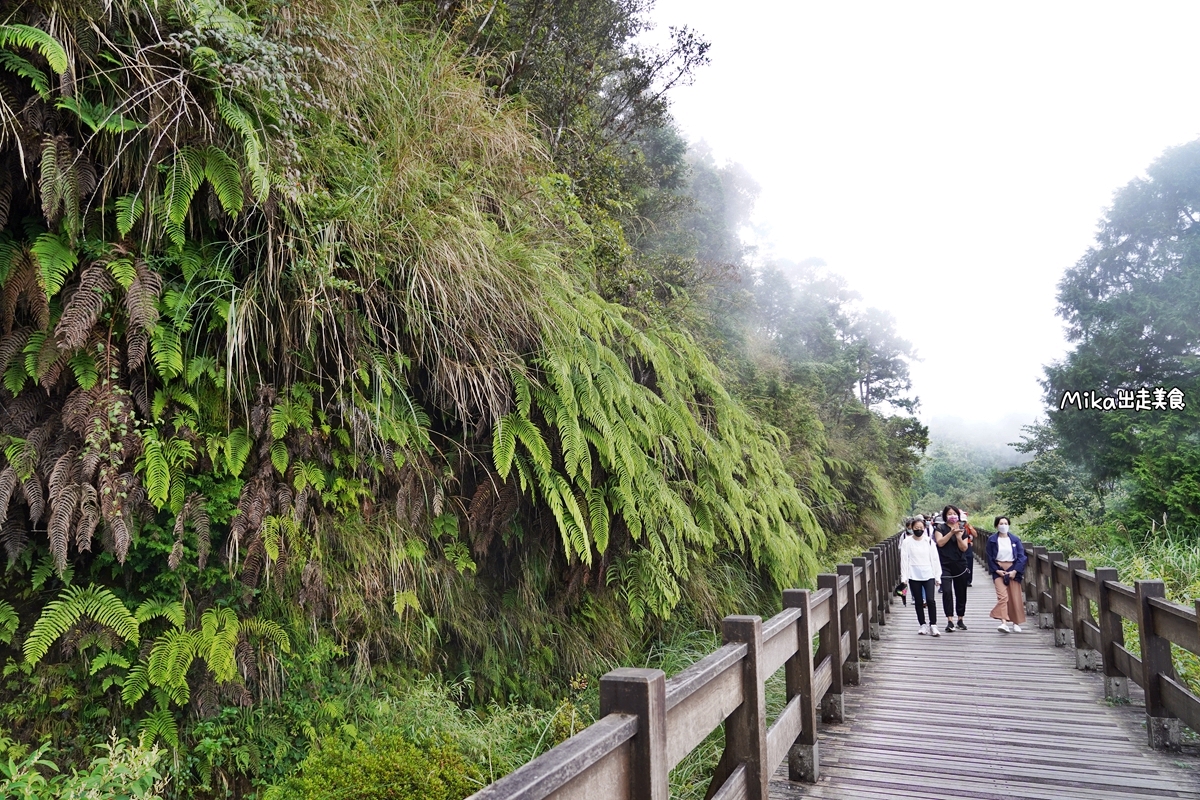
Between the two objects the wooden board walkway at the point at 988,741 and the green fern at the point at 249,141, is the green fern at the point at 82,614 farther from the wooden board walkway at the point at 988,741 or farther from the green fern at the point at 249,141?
the wooden board walkway at the point at 988,741

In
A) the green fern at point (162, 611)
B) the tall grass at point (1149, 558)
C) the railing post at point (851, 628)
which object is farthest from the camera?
the tall grass at point (1149, 558)

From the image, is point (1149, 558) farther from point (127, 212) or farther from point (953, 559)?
point (127, 212)

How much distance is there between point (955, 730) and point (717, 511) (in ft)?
8.38

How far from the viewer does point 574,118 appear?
878cm

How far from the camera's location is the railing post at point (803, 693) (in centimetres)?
413

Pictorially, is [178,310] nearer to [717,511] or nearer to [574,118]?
[717,511]

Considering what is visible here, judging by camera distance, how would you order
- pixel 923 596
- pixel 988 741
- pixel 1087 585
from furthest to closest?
pixel 923 596 < pixel 1087 585 < pixel 988 741

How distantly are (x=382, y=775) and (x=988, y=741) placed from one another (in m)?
4.06

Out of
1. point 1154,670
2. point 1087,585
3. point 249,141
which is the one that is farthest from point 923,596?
point 249,141

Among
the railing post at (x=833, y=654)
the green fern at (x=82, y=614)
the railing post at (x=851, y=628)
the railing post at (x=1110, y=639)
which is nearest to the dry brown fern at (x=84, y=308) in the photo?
the green fern at (x=82, y=614)

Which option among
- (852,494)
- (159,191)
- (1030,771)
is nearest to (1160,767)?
(1030,771)

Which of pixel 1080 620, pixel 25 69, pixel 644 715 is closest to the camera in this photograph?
pixel 644 715

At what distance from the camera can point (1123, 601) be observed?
539cm

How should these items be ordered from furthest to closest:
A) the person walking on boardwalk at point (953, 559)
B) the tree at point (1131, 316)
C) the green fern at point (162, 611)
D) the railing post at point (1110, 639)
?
the tree at point (1131, 316), the person walking on boardwalk at point (953, 559), the railing post at point (1110, 639), the green fern at point (162, 611)
